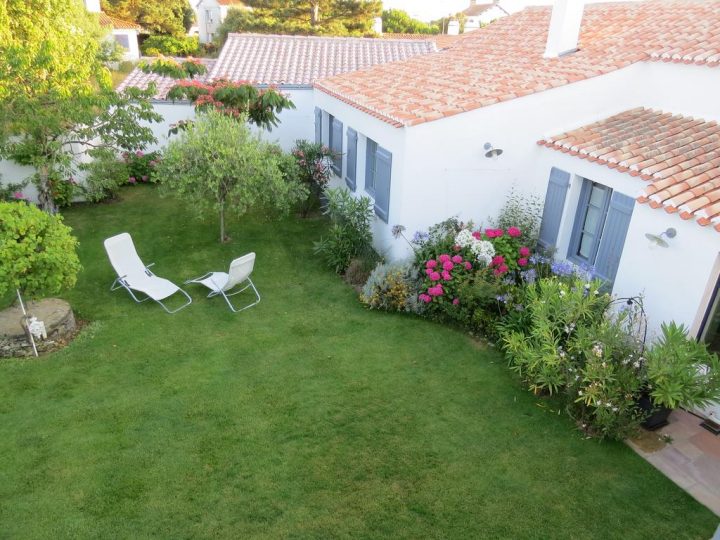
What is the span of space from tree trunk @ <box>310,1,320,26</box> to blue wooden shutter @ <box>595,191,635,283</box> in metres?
40.0

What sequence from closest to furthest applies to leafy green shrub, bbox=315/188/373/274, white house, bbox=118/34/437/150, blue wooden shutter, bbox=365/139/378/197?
leafy green shrub, bbox=315/188/373/274, blue wooden shutter, bbox=365/139/378/197, white house, bbox=118/34/437/150

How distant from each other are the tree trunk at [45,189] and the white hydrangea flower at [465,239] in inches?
399

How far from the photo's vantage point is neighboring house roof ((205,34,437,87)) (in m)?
20.7

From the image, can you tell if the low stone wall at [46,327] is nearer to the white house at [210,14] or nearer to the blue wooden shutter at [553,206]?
the blue wooden shutter at [553,206]

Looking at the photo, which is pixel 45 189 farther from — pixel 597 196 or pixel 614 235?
pixel 614 235

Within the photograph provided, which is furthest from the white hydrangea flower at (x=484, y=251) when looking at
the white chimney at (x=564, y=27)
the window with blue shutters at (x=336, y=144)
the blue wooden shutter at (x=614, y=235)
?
the window with blue shutters at (x=336, y=144)

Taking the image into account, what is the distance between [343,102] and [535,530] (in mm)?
11471

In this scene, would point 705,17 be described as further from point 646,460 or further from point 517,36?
point 646,460

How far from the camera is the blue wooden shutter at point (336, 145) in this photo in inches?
613

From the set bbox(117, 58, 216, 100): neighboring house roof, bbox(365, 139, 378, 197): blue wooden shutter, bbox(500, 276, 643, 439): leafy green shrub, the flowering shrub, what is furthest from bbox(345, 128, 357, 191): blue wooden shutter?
bbox(117, 58, 216, 100): neighboring house roof

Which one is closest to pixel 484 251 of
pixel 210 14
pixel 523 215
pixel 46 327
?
pixel 523 215

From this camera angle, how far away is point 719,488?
6383mm

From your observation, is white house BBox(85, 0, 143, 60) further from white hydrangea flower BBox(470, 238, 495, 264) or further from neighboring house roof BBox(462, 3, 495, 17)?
neighboring house roof BBox(462, 3, 495, 17)

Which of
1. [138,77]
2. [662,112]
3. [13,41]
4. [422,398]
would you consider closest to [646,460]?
[422,398]
